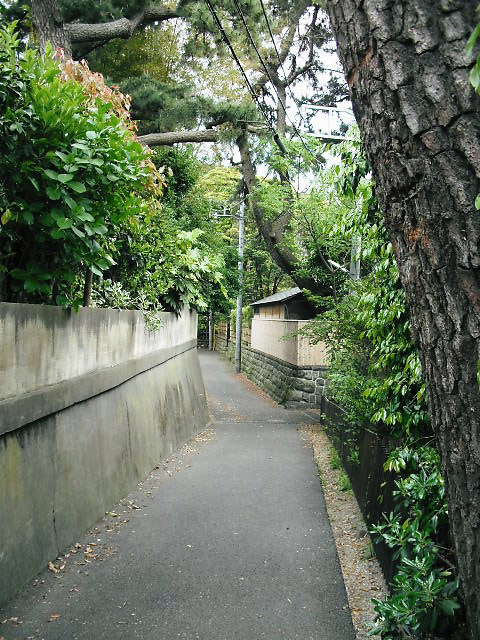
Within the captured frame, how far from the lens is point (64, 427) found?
537 centimetres

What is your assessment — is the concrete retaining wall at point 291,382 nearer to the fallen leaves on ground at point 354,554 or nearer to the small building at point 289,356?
the small building at point 289,356

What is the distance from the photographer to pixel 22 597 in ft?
13.7

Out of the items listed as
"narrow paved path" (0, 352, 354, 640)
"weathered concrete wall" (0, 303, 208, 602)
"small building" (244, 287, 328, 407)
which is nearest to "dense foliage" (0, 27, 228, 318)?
"weathered concrete wall" (0, 303, 208, 602)

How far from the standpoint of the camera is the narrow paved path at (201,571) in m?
3.99

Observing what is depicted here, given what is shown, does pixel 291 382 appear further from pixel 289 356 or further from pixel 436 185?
pixel 436 185

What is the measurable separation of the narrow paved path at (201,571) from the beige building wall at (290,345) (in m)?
8.21

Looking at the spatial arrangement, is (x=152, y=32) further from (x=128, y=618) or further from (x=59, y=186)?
(x=128, y=618)

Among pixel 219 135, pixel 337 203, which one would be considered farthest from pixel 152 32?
pixel 337 203

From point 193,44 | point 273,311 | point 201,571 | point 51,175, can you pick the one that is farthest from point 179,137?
point 201,571

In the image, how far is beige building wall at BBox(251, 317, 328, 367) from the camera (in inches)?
702

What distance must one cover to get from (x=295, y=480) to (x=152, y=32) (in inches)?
618

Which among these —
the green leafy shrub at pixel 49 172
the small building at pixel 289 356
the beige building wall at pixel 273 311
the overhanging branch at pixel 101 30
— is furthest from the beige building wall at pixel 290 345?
the green leafy shrub at pixel 49 172

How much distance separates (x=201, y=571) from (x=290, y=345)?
46.2ft

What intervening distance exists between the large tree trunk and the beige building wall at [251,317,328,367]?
1325 centimetres
